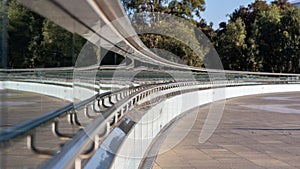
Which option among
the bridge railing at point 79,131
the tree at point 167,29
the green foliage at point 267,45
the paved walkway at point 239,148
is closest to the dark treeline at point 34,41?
the bridge railing at point 79,131

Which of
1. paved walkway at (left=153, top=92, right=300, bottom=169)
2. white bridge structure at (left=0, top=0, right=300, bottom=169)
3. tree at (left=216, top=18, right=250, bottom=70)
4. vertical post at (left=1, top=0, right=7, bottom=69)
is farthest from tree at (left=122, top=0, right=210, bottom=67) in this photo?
vertical post at (left=1, top=0, right=7, bottom=69)

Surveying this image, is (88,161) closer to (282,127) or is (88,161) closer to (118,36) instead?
A: (118,36)

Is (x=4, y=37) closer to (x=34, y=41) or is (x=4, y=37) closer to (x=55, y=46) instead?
(x=34, y=41)

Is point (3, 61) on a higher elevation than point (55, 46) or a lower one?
lower

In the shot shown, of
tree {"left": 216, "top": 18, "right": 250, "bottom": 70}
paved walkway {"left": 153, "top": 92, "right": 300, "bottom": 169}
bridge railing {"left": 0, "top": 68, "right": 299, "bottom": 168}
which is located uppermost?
tree {"left": 216, "top": 18, "right": 250, "bottom": 70}

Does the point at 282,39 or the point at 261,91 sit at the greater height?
the point at 282,39

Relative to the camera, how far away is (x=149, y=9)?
115 ft

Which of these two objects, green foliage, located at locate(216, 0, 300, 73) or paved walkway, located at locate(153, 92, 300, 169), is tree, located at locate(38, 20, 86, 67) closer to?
paved walkway, located at locate(153, 92, 300, 169)

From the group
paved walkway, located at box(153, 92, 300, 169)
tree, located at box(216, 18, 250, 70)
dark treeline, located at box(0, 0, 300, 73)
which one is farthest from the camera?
tree, located at box(216, 18, 250, 70)

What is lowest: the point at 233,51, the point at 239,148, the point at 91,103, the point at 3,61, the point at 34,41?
the point at 239,148

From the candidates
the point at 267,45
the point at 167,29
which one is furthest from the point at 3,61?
the point at 267,45

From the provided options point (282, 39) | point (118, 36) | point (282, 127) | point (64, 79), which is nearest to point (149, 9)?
point (282, 39)

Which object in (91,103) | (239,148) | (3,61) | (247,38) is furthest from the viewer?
(247,38)

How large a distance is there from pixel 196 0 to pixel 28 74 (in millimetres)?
43609
